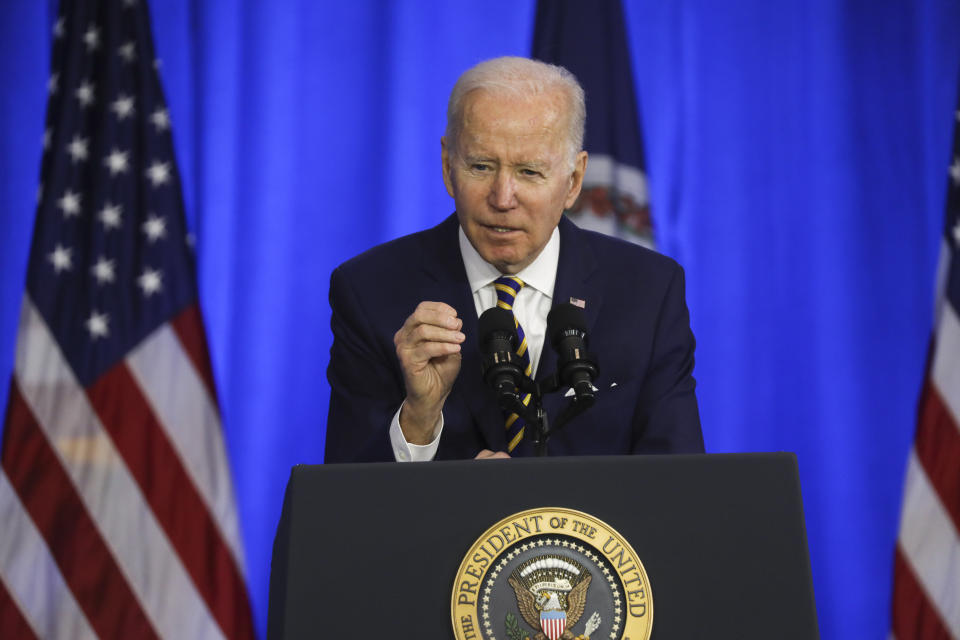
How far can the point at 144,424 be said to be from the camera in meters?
3.62

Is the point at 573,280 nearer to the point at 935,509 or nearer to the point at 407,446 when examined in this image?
the point at 407,446

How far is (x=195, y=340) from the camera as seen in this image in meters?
3.69

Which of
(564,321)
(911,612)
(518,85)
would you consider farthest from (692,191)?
(564,321)

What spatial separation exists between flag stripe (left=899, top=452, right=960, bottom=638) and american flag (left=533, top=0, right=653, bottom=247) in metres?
1.34

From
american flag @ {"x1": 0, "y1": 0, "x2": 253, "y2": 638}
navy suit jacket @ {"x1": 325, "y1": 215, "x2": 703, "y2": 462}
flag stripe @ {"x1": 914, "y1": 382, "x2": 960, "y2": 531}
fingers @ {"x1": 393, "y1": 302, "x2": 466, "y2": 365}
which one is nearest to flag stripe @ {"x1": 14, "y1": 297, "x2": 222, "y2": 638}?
american flag @ {"x1": 0, "y1": 0, "x2": 253, "y2": 638}

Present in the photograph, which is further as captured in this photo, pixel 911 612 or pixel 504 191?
pixel 911 612

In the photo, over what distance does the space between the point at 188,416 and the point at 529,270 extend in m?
1.92

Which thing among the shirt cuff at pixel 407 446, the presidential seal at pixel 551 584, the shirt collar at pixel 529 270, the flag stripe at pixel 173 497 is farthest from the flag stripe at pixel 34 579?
the presidential seal at pixel 551 584

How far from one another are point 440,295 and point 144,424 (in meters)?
1.90

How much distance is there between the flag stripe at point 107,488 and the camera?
3.54 m

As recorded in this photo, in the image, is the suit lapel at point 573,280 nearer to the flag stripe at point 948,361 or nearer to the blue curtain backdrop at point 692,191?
the blue curtain backdrop at point 692,191

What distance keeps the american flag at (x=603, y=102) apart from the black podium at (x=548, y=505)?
2.57 meters

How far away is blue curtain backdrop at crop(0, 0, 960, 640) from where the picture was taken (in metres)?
3.73

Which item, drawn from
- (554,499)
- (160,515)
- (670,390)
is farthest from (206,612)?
(554,499)
